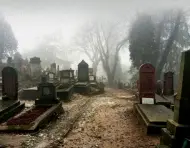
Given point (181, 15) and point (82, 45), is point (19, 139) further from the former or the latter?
point (82, 45)

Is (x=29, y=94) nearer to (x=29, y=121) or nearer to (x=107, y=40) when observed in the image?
(x=29, y=121)

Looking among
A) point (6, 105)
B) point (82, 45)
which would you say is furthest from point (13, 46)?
point (6, 105)

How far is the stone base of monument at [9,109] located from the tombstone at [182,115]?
6311 mm

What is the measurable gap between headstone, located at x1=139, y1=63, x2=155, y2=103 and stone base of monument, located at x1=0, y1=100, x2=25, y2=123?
228 inches

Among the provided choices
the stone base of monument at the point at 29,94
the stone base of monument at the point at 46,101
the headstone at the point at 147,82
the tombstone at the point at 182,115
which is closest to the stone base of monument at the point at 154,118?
the headstone at the point at 147,82

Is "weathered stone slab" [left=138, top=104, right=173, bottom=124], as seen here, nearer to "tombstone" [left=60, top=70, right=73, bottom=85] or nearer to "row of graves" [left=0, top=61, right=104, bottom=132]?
"row of graves" [left=0, top=61, right=104, bottom=132]

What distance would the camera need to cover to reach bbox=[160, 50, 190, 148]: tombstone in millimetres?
4605

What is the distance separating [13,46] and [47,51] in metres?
20.8

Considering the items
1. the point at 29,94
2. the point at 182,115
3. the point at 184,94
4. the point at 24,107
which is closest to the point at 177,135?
the point at 182,115

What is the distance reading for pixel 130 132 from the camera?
275 inches

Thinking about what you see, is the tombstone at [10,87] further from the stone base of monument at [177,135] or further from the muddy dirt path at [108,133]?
the stone base of monument at [177,135]

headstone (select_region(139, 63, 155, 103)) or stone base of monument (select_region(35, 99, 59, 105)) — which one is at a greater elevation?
headstone (select_region(139, 63, 155, 103))

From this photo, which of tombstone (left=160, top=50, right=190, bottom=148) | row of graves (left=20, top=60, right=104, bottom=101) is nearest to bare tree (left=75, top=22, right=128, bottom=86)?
row of graves (left=20, top=60, right=104, bottom=101)

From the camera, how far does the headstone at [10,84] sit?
11.0 metres
